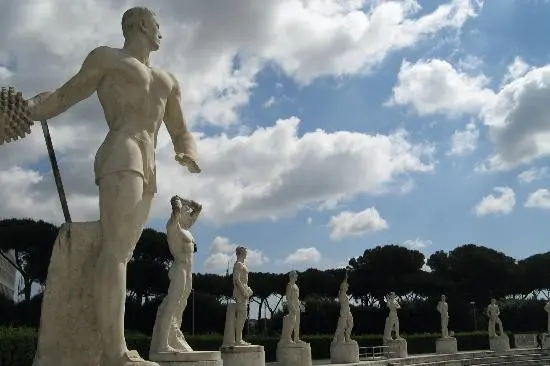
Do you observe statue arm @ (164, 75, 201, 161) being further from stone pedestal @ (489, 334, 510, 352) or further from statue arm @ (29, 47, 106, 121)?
stone pedestal @ (489, 334, 510, 352)

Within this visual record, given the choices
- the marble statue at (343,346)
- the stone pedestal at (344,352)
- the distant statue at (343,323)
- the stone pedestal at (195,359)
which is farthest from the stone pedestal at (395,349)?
the stone pedestal at (195,359)

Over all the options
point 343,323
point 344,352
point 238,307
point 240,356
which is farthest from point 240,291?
point 343,323

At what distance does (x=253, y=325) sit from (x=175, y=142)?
5107 cm

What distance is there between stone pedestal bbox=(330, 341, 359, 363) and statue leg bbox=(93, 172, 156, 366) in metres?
19.2

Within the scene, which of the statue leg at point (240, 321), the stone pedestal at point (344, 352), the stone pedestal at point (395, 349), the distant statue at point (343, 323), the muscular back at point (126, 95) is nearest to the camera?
the muscular back at point (126, 95)

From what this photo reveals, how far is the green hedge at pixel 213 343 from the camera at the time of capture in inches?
696

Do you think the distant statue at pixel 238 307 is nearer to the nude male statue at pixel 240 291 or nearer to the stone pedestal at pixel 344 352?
the nude male statue at pixel 240 291

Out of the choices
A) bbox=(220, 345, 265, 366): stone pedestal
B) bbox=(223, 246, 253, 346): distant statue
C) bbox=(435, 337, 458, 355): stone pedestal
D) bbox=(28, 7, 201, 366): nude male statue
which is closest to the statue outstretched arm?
bbox=(28, 7, 201, 366): nude male statue

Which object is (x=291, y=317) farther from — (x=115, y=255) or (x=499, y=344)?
(x=499, y=344)

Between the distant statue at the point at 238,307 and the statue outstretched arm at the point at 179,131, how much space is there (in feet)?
33.6

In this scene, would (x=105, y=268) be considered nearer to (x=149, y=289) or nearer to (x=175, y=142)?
(x=175, y=142)

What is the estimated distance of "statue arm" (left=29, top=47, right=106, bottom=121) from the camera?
15.8ft

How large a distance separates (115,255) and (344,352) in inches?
768

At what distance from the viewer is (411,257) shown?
59875mm
